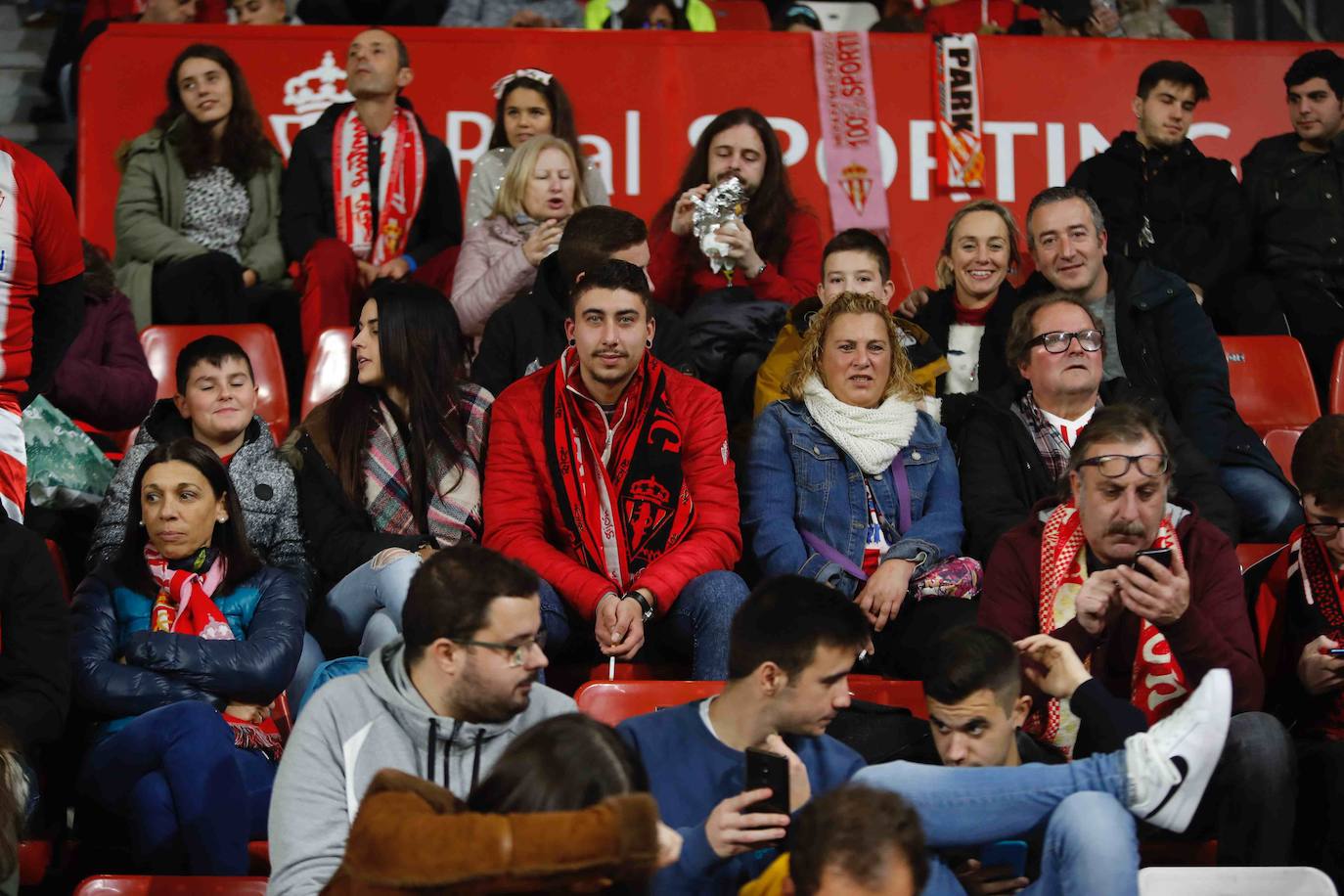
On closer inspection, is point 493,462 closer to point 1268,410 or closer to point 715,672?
point 715,672

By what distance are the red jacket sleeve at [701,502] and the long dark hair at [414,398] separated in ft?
2.14

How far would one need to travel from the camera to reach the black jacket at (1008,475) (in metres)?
4.93

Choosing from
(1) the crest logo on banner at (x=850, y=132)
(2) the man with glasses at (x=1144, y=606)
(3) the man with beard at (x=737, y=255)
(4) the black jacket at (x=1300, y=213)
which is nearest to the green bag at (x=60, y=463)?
(3) the man with beard at (x=737, y=255)

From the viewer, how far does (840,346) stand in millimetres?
4977

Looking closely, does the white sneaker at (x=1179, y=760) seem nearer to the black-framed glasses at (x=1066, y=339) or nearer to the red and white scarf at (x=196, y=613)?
the black-framed glasses at (x=1066, y=339)

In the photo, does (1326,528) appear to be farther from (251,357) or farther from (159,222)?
(159,222)

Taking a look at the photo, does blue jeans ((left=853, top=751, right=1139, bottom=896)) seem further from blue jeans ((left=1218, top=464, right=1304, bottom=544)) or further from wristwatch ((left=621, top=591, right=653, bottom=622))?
blue jeans ((left=1218, top=464, right=1304, bottom=544))

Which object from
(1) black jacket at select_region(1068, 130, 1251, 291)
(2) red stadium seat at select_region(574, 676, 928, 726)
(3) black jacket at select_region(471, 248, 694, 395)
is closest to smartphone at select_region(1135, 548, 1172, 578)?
(2) red stadium seat at select_region(574, 676, 928, 726)

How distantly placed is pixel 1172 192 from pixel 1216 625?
3.17 m

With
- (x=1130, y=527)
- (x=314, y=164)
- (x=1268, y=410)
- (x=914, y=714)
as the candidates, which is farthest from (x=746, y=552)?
(x=314, y=164)

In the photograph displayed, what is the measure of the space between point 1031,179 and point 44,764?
5039 mm

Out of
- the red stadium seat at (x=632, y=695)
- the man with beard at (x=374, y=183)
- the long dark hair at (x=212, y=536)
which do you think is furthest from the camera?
the man with beard at (x=374, y=183)

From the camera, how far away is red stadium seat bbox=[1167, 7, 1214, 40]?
29.8 ft

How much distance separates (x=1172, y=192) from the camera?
21.9 ft
